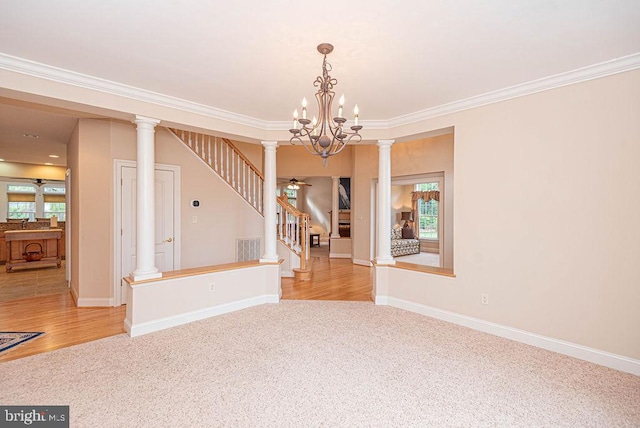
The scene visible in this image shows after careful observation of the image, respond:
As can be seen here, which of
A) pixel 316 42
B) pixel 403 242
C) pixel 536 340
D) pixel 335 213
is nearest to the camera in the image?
pixel 316 42

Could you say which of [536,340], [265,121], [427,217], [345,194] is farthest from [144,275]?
[427,217]

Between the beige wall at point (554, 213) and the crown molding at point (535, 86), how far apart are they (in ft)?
0.21

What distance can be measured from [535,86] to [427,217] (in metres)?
7.70

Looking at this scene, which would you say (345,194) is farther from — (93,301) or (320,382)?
(320,382)

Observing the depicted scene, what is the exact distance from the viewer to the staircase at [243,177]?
5.43 meters

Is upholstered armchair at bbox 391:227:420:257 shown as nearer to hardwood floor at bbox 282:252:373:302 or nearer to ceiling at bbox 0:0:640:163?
hardwood floor at bbox 282:252:373:302

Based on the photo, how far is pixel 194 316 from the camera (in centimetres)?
399

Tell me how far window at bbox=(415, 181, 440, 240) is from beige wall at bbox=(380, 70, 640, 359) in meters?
6.84

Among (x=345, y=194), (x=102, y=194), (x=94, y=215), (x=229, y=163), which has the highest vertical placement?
(x=229, y=163)

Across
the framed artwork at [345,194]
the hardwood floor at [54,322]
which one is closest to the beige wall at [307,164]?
the framed artwork at [345,194]

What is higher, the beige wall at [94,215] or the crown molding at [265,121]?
the crown molding at [265,121]

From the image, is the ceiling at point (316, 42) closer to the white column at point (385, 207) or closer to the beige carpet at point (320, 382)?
the white column at point (385, 207)

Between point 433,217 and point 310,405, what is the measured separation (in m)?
9.20

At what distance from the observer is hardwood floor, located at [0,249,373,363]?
3.36 metres
